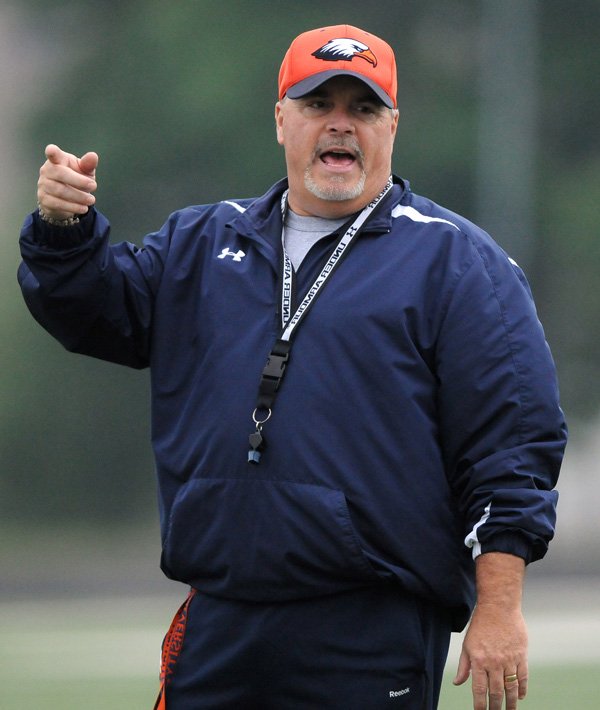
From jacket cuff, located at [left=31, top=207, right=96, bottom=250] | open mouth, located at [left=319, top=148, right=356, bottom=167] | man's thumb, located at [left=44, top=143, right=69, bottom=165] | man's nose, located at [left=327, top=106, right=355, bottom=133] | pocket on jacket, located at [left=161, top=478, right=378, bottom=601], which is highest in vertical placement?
man's nose, located at [left=327, top=106, right=355, bottom=133]

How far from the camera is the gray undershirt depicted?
11.3ft

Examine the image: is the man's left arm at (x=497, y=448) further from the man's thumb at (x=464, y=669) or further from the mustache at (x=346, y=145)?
the mustache at (x=346, y=145)

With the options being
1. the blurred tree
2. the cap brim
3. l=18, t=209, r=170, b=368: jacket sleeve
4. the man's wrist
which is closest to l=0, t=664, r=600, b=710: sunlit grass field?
l=18, t=209, r=170, b=368: jacket sleeve

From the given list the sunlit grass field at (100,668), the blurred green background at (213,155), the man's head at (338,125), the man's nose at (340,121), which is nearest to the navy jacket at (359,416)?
the man's head at (338,125)

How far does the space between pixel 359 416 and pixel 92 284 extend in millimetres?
683

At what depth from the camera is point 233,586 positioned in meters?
3.23

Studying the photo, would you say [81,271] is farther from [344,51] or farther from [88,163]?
[344,51]

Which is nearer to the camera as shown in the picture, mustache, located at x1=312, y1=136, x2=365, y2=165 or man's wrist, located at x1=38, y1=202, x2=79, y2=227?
man's wrist, located at x1=38, y1=202, x2=79, y2=227

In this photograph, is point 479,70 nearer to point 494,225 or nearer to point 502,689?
point 494,225

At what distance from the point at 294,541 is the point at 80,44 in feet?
29.1

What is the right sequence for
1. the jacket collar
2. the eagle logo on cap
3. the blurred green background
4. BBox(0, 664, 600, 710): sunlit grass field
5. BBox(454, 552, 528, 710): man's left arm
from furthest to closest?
the blurred green background < BBox(0, 664, 600, 710): sunlit grass field < the eagle logo on cap < the jacket collar < BBox(454, 552, 528, 710): man's left arm

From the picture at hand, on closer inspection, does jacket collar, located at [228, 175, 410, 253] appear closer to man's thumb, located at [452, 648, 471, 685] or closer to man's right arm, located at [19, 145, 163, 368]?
man's right arm, located at [19, 145, 163, 368]

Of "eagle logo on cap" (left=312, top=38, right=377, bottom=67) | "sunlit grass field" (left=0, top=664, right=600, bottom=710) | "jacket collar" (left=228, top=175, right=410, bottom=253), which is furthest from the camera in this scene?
"sunlit grass field" (left=0, top=664, right=600, bottom=710)

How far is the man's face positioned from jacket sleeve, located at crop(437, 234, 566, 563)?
0.34 meters
